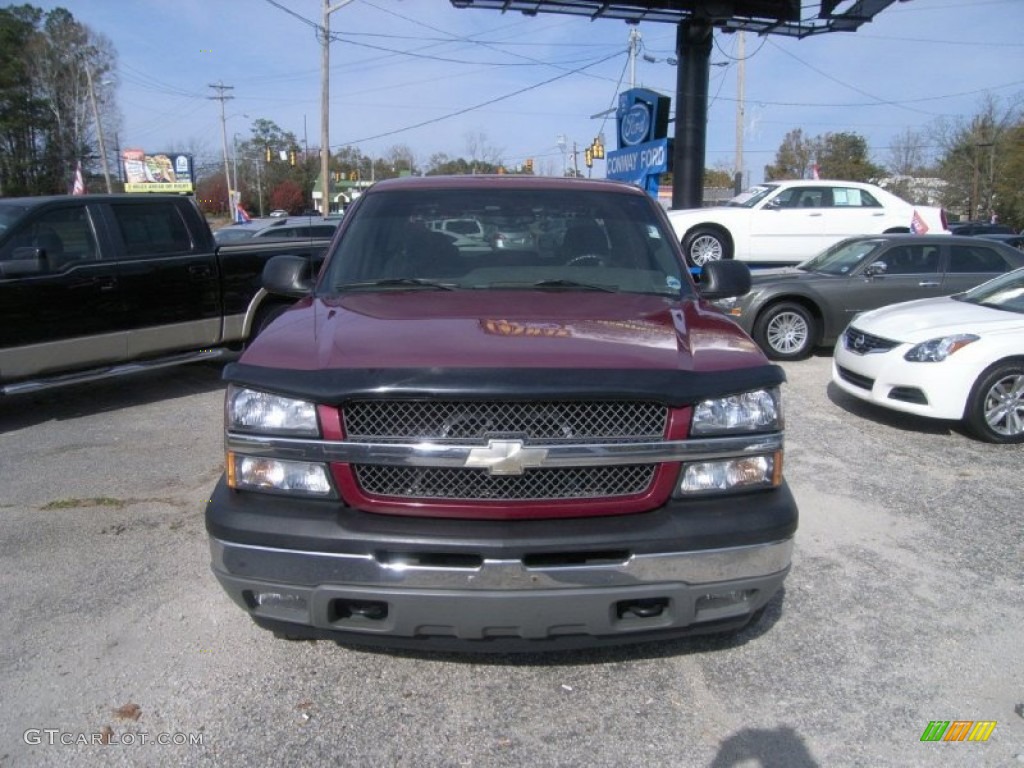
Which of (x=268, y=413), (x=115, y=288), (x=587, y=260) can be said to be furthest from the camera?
(x=115, y=288)

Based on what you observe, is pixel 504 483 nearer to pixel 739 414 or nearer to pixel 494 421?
pixel 494 421

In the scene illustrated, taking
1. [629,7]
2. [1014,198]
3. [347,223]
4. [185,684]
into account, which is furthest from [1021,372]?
[1014,198]

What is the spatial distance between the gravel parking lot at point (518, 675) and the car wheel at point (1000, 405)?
1736 mm

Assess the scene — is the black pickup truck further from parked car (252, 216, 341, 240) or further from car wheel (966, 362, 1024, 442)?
car wheel (966, 362, 1024, 442)

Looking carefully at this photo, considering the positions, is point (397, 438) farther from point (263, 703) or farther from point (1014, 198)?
point (1014, 198)

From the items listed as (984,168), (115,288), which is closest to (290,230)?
(115,288)

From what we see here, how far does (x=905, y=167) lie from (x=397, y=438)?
70474 millimetres

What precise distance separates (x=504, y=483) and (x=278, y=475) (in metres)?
0.78

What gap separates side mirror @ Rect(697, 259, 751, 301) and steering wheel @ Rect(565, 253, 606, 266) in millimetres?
539

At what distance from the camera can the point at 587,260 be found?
3.87 metres

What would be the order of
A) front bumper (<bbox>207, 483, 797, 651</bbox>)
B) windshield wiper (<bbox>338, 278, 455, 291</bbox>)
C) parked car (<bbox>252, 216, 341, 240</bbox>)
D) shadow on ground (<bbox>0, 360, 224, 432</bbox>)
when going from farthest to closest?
parked car (<bbox>252, 216, 341, 240</bbox>)
shadow on ground (<bbox>0, 360, 224, 432</bbox>)
windshield wiper (<bbox>338, 278, 455, 291</bbox>)
front bumper (<bbox>207, 483, 797, 651</bbox>)

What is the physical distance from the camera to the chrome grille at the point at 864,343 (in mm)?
6645

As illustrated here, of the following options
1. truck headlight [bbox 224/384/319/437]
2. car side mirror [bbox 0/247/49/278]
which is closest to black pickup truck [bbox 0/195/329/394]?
car side mirror [bbox 0/247/49/278]

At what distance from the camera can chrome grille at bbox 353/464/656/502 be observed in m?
2.56
